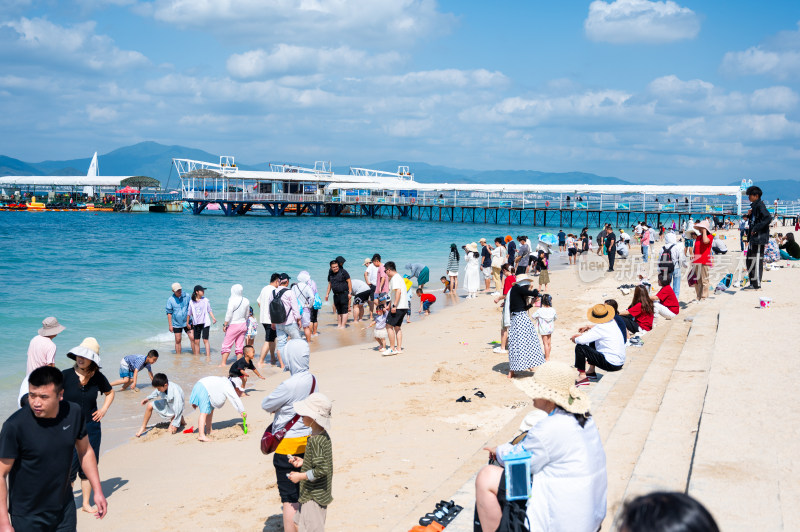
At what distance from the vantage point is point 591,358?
6.97m

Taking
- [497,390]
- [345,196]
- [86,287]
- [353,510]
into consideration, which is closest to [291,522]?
[353,510]

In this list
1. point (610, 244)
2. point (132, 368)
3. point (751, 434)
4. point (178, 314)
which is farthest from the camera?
point (610, 244)

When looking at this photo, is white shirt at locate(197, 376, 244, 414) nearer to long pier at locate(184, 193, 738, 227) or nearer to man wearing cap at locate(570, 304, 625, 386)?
man wearing cap at locate(570, 304, 625, 386)

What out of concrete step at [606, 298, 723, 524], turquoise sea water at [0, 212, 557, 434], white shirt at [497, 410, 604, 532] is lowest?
turquoise sea water at [0, 212, 557, 434]

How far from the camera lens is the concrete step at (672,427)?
3.87m

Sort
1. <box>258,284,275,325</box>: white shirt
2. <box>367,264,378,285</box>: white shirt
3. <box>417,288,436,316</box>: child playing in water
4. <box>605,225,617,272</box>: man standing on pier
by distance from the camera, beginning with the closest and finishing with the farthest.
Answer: <box>258,284,275,325</box>: white shirt, <box>367,264,378,285</box>: white shirt, <box>417,288,436,316</box>: child playing in water, <box>605,225,617,272</box>: man standing on pier

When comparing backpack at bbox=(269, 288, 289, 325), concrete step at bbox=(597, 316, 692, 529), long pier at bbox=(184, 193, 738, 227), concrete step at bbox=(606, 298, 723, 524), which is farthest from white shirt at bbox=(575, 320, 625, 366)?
long pier at bbox=(184, 193, 738, 227)

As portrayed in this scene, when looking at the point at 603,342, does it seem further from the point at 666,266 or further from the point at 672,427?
the point at 666,266

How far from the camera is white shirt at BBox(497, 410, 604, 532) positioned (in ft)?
9.71

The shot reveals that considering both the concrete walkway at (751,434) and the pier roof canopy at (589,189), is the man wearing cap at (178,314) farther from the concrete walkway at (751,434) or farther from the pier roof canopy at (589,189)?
the pier roof canopy at (589,189)

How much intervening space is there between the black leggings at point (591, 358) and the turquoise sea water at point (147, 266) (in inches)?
223

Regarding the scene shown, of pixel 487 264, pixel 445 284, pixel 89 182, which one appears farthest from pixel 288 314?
pixel 89 182

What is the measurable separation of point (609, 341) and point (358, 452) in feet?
9.53

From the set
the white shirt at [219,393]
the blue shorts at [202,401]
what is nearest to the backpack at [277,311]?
the white shirt at [219,393]
